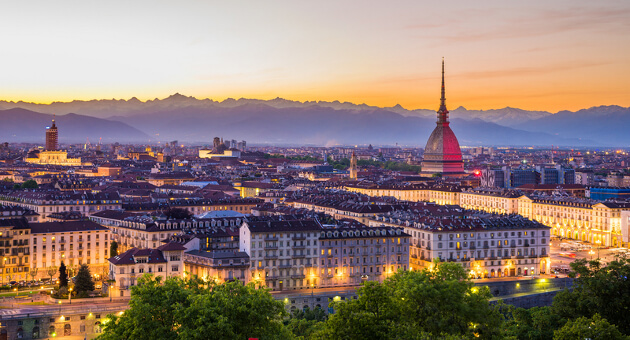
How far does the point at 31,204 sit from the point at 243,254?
51411 millimetres

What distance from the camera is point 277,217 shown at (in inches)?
3450

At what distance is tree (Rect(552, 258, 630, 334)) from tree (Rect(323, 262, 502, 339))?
8659mm

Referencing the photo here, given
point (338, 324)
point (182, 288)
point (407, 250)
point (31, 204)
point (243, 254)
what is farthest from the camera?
point (31, 204)

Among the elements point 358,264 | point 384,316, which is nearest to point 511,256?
point 358,264

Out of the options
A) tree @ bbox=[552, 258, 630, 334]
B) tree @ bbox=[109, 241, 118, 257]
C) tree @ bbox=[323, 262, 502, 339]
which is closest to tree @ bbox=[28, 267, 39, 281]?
tree @ bbox=[109, 241, 118, 257]

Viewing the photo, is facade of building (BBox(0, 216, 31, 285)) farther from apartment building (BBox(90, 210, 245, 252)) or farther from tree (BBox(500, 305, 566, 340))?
tree (BBox(500, 305, 566, 340))

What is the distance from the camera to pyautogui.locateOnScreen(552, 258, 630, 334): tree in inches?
2105

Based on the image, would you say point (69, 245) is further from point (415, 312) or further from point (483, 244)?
point (415, 312)

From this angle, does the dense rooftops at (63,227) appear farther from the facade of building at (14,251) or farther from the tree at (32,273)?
the tree at (32,273)

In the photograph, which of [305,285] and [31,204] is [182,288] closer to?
[305,285]

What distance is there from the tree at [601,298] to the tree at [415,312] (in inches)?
341

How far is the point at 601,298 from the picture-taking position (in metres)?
53.7

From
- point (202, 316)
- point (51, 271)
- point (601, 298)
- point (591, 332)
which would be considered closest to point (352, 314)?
point (202, 316)

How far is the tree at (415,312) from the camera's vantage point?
139ft
